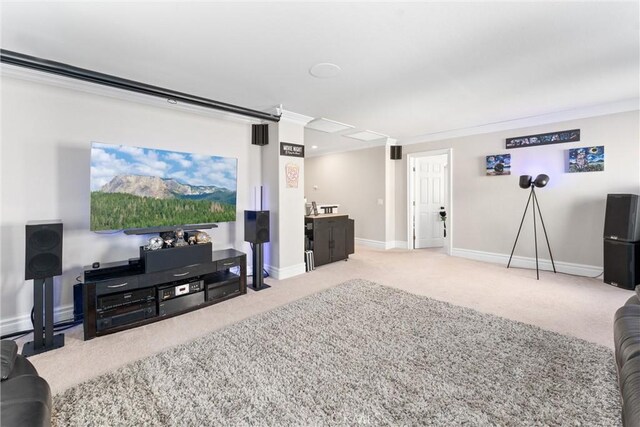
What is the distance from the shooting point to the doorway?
611cm

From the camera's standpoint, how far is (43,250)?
2170 mm

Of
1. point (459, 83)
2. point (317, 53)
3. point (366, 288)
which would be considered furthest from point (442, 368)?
point (459, 83)

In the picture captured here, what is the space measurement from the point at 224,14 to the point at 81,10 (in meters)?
0.93

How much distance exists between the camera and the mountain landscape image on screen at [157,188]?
2.72 meters

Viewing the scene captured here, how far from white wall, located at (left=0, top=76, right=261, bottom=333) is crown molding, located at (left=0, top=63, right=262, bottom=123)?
5cm

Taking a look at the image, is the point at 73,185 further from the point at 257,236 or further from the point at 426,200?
the point at 426,200

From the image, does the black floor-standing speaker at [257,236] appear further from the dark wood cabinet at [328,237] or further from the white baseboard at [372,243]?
the white baseboard at [372,243]

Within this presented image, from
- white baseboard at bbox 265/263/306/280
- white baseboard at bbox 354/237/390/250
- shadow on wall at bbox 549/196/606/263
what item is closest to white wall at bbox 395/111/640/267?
shadow on wall at bbox 549/196/606/263

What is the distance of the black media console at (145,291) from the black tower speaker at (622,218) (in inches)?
191

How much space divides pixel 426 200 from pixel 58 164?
631cm

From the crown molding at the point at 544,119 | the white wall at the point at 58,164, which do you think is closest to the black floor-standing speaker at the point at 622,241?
the crown molding at the point at 544,119

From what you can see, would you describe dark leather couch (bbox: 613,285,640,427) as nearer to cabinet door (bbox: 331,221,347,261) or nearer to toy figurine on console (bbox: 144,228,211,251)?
toy figurine on console (bbox: 144,228,211,251)

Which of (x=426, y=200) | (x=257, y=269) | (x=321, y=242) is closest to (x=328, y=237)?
(x=321, y=242)

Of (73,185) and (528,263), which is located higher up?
(73,185)
